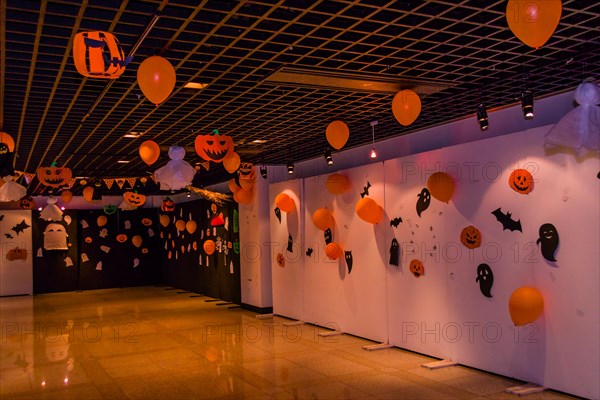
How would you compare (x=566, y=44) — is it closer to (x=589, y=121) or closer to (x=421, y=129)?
(x=589, y=121)

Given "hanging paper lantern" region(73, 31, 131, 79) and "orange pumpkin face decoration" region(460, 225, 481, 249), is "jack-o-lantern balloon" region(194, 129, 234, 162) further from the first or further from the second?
"orange pumpkin face decoration" region(460, 225, 481, 249)

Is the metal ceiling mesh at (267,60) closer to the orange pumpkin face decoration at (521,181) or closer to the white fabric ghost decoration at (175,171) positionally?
the white fabric ghost decoration at (175,171)

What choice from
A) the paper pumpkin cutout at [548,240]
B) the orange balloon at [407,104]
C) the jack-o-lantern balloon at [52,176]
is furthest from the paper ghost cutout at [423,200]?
the jack-o-lantern balloon at [52,176]

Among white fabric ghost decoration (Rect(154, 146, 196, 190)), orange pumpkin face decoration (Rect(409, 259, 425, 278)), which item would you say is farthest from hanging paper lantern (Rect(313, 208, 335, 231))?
white fabric ghost decoration (Rect(154, 146, 196, 190))

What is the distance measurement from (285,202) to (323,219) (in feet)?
3.98

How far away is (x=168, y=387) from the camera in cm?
596

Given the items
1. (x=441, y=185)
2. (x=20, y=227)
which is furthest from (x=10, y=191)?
(x=20, y=227)

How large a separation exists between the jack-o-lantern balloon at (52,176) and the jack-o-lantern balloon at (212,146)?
9.82 feet

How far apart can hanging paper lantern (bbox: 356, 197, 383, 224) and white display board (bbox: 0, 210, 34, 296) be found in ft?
40.8

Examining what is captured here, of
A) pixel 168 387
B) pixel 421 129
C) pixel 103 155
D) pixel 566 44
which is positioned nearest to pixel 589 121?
pixel 566 44

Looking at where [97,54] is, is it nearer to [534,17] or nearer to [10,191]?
[534,17]

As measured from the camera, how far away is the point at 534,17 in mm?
2922

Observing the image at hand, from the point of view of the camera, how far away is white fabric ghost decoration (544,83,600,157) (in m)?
4.66

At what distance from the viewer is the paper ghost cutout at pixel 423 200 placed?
22.7ft
